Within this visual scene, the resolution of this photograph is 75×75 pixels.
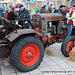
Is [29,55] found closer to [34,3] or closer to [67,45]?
[67,45]

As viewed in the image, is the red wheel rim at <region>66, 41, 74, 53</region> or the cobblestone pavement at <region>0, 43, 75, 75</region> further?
the red wheel rim at <region>66, 41, 74, 53</region>

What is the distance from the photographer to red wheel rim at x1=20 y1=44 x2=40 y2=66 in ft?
12.0

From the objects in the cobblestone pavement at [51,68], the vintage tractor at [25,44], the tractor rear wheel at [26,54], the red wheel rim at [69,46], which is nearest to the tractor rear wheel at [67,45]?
the red wheel rim at [69,46]

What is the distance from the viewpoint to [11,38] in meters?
3.46

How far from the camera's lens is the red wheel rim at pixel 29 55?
3664 millimetres

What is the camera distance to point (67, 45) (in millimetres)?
4848

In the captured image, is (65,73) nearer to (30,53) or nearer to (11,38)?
(30,53)

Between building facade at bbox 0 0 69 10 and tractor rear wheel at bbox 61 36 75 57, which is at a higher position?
building facade at bbox 0 0 69 10

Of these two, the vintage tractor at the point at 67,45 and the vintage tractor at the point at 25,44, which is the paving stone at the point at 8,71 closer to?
the vintage tractor at the point at 25,44

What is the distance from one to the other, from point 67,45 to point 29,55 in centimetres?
171

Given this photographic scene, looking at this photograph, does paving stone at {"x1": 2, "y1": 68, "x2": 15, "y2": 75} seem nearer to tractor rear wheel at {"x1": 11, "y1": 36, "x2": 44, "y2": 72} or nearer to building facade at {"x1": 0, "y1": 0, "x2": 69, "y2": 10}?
tractor rear wheel at {"x1": 11, "y1": 36, "x2": 44, "y2": 72}

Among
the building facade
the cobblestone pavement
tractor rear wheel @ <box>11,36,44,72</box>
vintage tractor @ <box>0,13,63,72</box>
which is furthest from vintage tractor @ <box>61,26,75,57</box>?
the building facade

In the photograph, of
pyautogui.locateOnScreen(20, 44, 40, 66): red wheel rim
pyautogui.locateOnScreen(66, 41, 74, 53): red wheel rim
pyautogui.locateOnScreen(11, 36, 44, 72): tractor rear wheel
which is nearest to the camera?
pyautogui.locateOnScreen(11, 36, 44, 72): tractor rear wheel

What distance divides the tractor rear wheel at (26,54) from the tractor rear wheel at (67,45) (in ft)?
3.87
